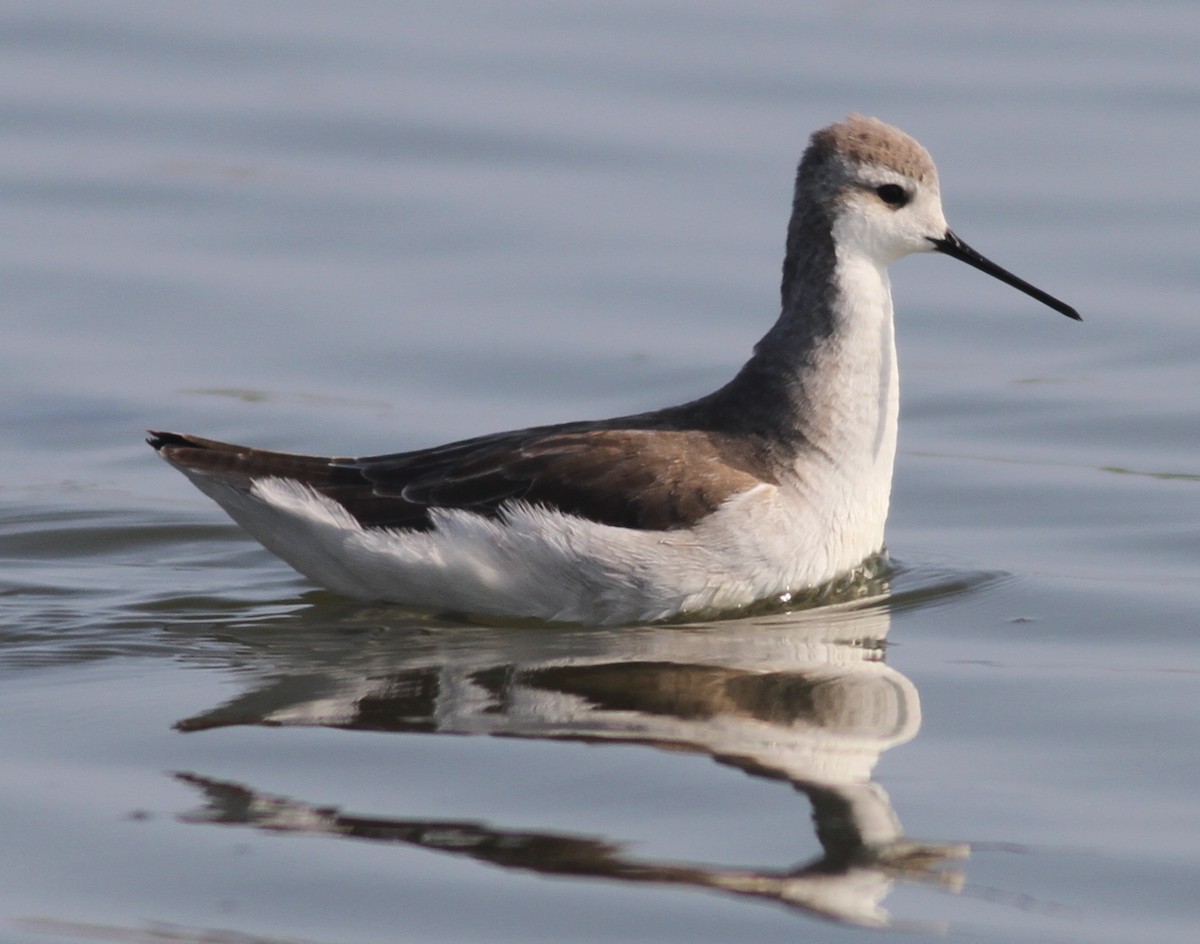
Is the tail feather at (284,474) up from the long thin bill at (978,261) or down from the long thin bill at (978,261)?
down

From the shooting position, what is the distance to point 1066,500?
10141mm

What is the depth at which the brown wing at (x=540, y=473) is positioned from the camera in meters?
8.47

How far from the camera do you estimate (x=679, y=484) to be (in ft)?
27.8

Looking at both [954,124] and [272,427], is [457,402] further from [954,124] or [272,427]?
[954,124]

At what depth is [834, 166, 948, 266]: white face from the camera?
29.8ft

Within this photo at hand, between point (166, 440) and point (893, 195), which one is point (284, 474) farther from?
point (893, 195)

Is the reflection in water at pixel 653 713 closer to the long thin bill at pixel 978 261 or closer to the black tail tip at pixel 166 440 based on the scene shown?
the black tail tip at pixel 166 440

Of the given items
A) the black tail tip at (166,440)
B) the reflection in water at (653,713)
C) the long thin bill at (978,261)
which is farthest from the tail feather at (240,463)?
the long thin bill at (978,261)

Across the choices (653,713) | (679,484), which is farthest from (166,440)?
(653,713)

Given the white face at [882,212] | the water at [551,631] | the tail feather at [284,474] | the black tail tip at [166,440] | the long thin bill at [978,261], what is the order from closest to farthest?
the water at [551,631], the tail feather at [284,474], the black tail tip at [166,440], the white face at [882,212], the long thin bill at [978,261]

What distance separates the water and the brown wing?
0.48 meters

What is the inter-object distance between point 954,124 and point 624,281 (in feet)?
9.80

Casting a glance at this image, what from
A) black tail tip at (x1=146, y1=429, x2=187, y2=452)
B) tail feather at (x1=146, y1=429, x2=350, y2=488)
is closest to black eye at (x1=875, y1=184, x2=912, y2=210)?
tail feather at (x1=146, y1=429, x2=350, y2=488)

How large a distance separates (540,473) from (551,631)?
611 millimetres
